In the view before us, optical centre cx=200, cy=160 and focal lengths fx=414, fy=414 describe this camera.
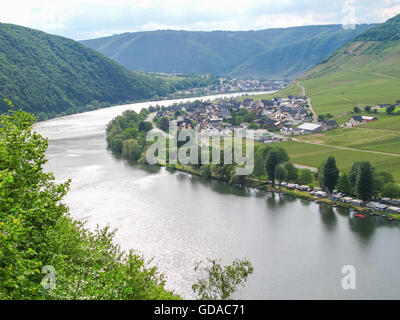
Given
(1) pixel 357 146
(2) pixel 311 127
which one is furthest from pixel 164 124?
(1) pixel 357 146

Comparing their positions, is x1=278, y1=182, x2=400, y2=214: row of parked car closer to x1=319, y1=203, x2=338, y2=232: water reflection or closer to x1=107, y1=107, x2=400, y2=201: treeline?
x1=107, y1=107, x2=400, y2=201: treeline

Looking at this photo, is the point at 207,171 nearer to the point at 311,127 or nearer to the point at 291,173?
the point at 291,173

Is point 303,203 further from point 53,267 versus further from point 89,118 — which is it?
point 89,118

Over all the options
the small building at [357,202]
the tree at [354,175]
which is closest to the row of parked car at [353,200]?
the small building at [357,202]

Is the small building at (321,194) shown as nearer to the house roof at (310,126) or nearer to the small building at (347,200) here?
the small building at (347,200)

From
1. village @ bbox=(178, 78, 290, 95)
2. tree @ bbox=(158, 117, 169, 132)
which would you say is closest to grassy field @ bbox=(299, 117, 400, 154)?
tree @ bbox=(158, 117, 169, 132)
